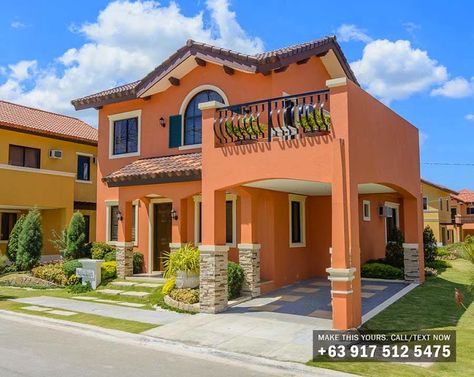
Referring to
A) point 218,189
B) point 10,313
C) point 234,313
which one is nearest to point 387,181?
point 218,189

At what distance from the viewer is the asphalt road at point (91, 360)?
7035 millimetres

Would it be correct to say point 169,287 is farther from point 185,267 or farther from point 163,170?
point 163,170

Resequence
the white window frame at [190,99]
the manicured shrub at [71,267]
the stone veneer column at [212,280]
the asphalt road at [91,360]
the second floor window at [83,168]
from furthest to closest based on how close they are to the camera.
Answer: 1. the second floor window at [83,168]
2. the manicured shrub at [71,267]
3. the white window frame at [190,99]
4. the stone veneer column at [212,280]
5. the asphalt road at [91,360]

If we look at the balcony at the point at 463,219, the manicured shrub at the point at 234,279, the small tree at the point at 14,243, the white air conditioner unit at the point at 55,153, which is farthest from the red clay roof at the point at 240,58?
the balcony at the point at 463,219

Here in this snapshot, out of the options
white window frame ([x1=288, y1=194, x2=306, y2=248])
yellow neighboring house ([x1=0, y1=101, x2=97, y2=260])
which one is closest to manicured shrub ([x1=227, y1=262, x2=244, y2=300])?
white window frame ([x1=288, y1=194, x2=306, y2=248])

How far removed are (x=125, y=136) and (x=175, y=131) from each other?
2.91 m

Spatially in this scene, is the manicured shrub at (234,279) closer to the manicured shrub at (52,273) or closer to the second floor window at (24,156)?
the manicured shrub at (52,273)

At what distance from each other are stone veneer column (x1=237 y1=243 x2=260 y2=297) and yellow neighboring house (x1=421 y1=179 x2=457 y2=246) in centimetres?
3152

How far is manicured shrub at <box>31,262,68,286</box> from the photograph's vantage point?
16.4 metres

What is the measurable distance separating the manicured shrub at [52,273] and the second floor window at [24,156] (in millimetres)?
6619

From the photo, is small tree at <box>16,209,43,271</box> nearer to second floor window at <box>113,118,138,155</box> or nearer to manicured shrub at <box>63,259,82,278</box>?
manicured shrub at <box>63,259,82,278</box>

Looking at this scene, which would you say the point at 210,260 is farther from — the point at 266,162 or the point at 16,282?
the point at 16,282

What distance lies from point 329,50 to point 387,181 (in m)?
5.47

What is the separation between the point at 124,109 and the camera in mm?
18375
